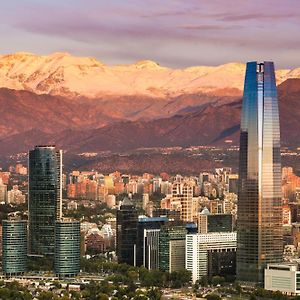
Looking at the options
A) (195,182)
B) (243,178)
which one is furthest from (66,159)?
(243,178)

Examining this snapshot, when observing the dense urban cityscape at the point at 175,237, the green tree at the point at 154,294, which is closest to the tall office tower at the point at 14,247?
the dense urban cityscape at the point at 175,237

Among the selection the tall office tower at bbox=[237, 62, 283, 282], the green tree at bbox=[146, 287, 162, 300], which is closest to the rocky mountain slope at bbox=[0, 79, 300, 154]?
the tall office tower at bbox=[237, 62, 283, 282]

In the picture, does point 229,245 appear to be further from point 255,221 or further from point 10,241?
point 10,241

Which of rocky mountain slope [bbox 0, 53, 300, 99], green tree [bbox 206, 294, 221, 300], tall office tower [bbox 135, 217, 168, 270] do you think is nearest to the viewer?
green tree [bbox 206, 294, 221, 300]

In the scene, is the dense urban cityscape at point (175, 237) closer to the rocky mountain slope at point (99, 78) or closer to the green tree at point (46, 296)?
the green tree at point (46, 296)

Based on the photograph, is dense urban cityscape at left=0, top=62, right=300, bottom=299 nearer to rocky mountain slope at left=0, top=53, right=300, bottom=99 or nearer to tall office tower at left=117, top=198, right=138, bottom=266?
tall office tower at left=117, top=198, right=138, bottom=266

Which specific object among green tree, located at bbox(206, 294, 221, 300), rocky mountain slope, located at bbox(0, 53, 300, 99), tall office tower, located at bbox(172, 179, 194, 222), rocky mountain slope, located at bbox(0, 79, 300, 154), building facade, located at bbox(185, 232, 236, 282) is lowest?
green tree, located at bbox(206, 294, 221, 300)
